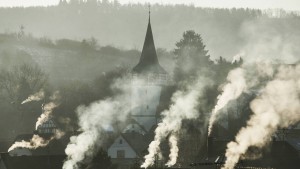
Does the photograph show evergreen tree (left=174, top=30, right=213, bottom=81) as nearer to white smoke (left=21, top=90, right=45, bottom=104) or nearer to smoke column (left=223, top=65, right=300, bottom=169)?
white smoke (left=21, top=90, right=45, bottom=104)

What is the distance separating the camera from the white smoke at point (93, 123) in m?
69.4

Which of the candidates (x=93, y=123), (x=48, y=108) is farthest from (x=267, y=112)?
(x=48, y=108)

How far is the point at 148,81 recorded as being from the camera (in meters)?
127

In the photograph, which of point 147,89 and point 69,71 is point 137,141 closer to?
point 147,89

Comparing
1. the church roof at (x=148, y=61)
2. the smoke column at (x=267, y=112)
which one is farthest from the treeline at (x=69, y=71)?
the smoke column at (x=267, y=112)

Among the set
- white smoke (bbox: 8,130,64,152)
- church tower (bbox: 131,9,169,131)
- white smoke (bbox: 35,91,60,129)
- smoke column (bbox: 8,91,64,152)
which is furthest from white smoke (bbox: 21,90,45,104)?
white smoke (bbox: 8,130,64,152)

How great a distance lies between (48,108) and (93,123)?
74.5 feet

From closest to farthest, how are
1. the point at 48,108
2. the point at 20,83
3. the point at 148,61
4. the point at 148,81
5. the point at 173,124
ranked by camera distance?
the point at 173,124, the point at 48,108, the point at 20,83, the point at 148,81, the point at 148,61

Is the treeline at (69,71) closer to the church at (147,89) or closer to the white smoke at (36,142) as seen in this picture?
the church at (147,89)

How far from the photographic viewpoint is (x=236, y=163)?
174 ft

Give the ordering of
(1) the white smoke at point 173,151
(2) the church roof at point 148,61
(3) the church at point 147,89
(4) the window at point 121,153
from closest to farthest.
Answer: (1) the white smoke at point 173,151 → (4) the window at point 121,153 → (3) the church at point 147,89 → (2) the church roof at point 148,61

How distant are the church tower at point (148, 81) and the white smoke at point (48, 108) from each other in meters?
13.9

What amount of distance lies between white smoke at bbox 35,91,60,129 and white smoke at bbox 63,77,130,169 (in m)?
4.65

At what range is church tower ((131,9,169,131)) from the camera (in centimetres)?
12496
